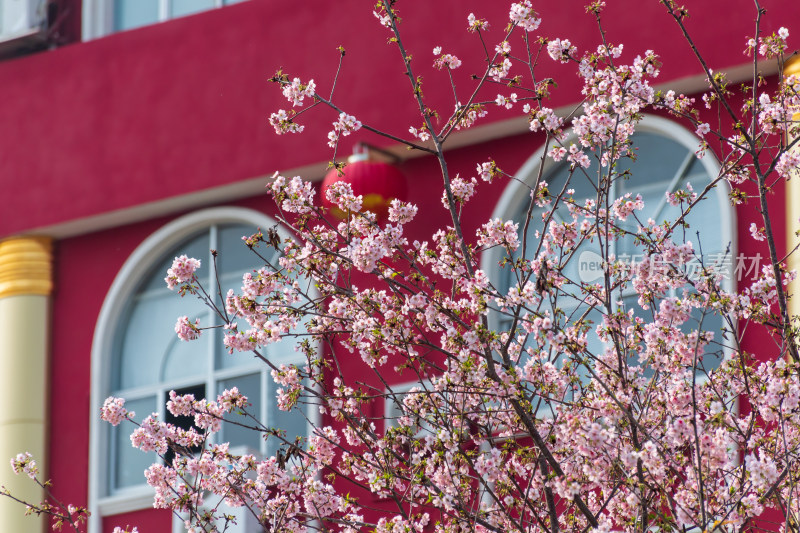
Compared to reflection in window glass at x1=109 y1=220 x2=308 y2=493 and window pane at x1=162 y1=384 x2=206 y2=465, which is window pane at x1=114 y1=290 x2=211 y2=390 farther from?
window pane at x1=162 y1=384 x2=206 y2=465

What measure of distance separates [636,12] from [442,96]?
50.7 inches

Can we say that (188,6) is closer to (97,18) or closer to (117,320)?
(97,18)

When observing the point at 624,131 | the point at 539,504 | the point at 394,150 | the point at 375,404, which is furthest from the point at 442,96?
the point at 539,504

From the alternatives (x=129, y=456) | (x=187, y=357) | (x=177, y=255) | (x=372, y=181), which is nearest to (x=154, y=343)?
(x=187, y=357)

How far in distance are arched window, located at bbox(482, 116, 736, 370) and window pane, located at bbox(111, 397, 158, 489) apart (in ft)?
8.89

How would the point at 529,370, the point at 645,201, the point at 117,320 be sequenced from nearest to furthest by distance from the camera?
the point at 529,370 → the point at 645,201 → the point at 117,320

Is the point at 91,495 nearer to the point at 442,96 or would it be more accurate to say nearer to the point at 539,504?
the point at 442,96

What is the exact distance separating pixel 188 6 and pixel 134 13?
51cm

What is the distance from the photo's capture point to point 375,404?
900cm

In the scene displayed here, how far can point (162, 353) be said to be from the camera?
10266 mm

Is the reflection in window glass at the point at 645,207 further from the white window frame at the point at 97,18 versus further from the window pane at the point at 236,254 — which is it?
the white window frame at the point at 97,18

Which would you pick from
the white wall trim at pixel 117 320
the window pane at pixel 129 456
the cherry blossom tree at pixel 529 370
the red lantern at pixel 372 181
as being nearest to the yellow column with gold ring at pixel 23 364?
the white wall trim at pixel 117 320

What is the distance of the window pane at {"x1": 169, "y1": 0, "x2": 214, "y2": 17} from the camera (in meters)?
10.7

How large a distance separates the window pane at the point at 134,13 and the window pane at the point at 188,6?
17cm
